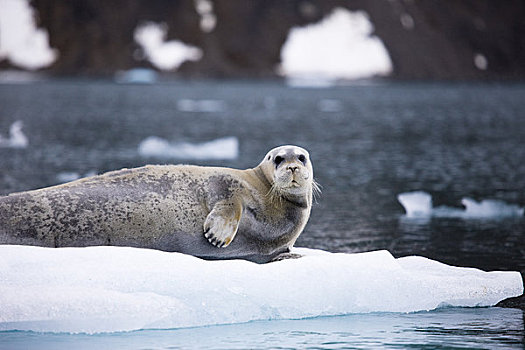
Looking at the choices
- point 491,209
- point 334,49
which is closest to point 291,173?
point 491,209

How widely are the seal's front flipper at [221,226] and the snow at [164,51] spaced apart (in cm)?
12108

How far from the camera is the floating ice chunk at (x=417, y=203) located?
41.3 ft

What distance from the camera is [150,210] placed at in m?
6.99

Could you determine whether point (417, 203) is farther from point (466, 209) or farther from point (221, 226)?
point (221, 226)

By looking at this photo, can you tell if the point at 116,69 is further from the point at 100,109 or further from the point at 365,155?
the point at 365,155

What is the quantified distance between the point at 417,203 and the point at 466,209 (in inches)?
27.3

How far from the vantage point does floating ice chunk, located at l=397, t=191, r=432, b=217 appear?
12602mm

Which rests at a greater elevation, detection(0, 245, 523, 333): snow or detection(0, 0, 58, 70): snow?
detection(0, 0, 58, 70): snow

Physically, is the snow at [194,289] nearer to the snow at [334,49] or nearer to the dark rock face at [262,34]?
the dark rock face at [262,34]

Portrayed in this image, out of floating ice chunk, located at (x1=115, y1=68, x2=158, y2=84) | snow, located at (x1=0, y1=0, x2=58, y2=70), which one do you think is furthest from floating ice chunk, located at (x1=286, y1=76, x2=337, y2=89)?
snow, located at (x1=0, y1=0, x2=58, y2=70)

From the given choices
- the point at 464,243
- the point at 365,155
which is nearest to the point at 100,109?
the point at 365,155

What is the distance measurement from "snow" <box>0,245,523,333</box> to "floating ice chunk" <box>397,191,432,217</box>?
225 inches

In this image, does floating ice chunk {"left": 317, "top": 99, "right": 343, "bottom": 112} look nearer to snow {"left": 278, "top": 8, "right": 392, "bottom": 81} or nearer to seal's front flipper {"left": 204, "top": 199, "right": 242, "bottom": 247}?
seal's front flipper {"left": 204, "top": 199, "right": 242, "bottom": 247}

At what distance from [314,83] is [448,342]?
129m
